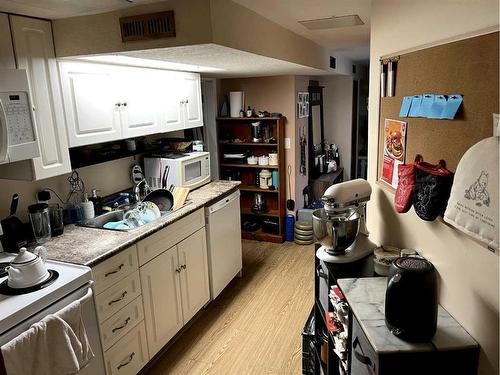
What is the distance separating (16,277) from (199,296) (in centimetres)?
155

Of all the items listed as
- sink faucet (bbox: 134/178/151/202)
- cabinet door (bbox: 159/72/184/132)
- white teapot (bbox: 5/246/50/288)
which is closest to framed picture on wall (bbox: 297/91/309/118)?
cabinet door (bbox: 159/72/184/132)

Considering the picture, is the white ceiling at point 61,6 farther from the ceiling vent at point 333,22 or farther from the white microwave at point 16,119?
the ceiling vent at point 333,22

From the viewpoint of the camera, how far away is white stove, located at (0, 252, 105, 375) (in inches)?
58.5

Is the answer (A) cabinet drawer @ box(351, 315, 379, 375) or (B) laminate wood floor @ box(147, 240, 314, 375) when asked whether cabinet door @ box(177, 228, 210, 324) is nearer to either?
(B) laminate wood floor @ box(147, 240, 314, 375)

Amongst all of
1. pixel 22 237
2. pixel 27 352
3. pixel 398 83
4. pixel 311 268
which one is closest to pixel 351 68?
pixel 311 268

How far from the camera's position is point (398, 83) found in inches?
66.1

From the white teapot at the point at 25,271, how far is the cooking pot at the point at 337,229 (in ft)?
4.32

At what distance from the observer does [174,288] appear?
263cm

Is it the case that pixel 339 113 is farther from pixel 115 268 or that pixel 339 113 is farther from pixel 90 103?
pixel 115 268

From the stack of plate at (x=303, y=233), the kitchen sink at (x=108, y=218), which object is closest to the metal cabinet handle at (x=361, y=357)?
the kitchen sink at (x=108, y=218)

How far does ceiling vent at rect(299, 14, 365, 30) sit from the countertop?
5.66 feet

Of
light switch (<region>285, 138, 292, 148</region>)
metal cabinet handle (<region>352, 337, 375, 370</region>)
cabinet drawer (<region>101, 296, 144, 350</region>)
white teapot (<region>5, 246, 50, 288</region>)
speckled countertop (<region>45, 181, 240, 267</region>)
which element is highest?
light switch (<region>285, 138, 292, 148</region>)

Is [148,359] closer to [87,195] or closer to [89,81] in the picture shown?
[87,195]

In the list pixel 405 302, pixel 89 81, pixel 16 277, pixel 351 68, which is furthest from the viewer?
pixel 351 68
